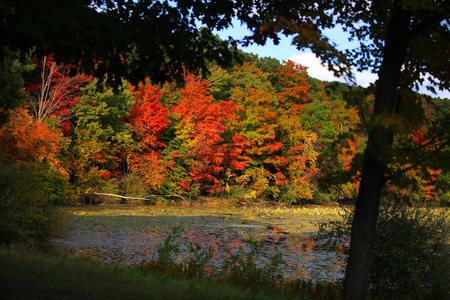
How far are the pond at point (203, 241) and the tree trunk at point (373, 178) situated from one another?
13.2 feet

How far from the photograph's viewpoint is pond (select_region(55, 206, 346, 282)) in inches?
552

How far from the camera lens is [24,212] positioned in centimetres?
1294

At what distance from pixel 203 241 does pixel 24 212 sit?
7433 mm

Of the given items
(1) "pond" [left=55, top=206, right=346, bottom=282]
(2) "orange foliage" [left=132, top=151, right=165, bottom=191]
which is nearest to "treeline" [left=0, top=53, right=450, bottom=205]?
(2) "orange foliage" [left=132, top=151, right=165, bottom=191]

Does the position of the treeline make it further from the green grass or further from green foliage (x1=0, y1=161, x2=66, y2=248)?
the green grass

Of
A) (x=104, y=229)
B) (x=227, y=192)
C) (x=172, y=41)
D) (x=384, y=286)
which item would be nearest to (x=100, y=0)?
(x=172, y=41)

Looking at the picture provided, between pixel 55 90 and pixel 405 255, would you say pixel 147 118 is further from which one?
pixel 405 255

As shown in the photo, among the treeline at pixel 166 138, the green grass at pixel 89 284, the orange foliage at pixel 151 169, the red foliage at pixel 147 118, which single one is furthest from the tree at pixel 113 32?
the red foliage at pixel 147 118

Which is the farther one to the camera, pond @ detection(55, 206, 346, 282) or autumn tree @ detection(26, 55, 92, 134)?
autumn tree @ detection(26, 55, 92, 134)

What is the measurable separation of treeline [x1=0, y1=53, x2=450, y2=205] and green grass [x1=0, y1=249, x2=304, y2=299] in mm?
13630

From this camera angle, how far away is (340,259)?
1595cm

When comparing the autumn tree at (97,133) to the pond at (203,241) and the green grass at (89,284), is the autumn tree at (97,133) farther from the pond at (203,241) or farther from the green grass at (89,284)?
the green grass at (89,284)

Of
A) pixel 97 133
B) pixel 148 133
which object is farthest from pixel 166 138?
pixel 97 133

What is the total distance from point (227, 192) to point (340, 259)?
86.8 ft
